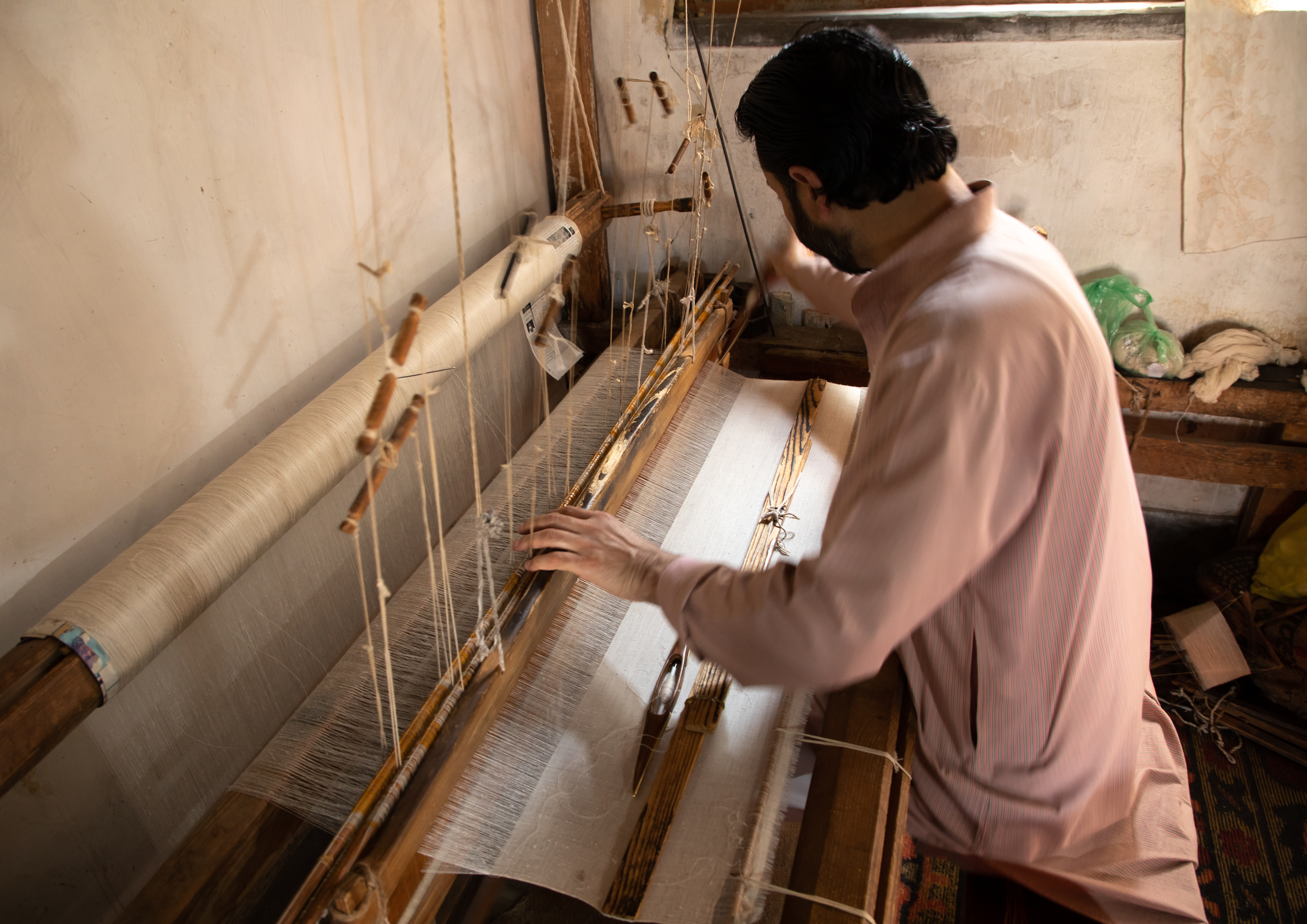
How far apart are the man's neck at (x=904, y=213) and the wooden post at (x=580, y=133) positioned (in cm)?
102

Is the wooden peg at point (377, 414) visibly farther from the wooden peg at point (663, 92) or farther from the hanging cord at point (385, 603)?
the wooden peg at point (663, 92)

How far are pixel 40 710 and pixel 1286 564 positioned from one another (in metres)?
3.42

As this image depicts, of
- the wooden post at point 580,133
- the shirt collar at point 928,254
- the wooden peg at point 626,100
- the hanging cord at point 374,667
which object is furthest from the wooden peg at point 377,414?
the wooden post at point 580,133

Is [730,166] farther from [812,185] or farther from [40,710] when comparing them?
[40,710]

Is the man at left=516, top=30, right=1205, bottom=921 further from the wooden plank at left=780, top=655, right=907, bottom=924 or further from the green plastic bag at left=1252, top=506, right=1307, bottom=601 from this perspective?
the green plastic bag at left=1252, top=506, right=1307, bottom=601

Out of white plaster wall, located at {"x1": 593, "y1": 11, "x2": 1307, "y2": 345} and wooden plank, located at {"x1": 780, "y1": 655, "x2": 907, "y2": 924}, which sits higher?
white plaster wall, located at {"x1": 593, "y1": 11, "x2": 1307, "y2": 345}

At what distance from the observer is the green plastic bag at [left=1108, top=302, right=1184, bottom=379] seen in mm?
2582

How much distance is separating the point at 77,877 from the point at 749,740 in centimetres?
117

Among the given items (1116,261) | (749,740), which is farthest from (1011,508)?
(1116,261)

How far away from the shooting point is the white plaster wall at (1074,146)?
235 centimetres

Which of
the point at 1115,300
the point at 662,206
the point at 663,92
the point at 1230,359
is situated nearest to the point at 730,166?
the point at 662,206

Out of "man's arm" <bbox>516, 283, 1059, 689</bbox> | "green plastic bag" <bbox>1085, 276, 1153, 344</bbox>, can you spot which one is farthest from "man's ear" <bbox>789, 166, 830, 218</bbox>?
"green plastic bag" <bbox>1085, 276, 1153, 344</bbox>

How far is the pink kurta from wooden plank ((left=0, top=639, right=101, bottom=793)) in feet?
2.62

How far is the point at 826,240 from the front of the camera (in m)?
1.43
